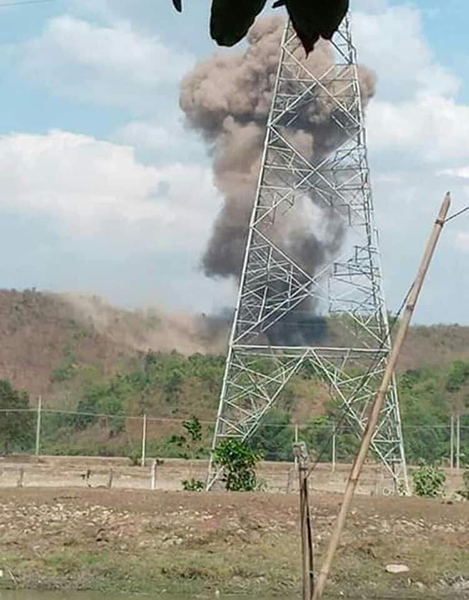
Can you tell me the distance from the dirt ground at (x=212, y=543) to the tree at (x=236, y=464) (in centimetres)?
151

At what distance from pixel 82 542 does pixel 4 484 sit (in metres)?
4.17

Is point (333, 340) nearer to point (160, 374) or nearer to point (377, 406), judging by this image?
point (160, 374)

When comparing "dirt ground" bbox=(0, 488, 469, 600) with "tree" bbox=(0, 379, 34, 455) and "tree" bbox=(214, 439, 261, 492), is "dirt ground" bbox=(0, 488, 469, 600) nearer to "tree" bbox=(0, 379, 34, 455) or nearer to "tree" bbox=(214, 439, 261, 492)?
"tree" bbox=(214, 439, 261, 492)

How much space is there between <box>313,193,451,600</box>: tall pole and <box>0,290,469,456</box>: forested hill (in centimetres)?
1869

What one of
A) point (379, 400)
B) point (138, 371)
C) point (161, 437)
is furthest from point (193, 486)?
point (138, 371)

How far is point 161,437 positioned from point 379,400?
2094 centimetres

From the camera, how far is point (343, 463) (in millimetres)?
22234

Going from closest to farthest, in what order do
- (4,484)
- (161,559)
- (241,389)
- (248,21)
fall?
1. (248,21)
2. (161,559)
3. (4,484)
4. (241,389)

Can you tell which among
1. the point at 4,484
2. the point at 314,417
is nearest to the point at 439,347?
the point at 314,417

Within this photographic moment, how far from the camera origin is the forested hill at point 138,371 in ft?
82.2

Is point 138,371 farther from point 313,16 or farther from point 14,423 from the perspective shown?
point 313,16

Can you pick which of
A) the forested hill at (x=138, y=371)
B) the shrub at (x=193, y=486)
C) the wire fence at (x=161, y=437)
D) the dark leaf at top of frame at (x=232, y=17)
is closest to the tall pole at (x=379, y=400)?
the dark leaf at top of frame at (x=232, y=17)

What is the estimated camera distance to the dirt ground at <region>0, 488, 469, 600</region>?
40.4 feet

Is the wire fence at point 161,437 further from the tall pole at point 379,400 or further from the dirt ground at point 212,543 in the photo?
the tall pole at point 379,400
